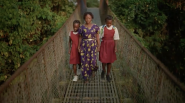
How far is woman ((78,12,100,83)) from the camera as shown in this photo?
118 inches

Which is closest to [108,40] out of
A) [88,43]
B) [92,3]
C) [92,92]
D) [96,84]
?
[88,43]

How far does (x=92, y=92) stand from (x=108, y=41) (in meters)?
1.02

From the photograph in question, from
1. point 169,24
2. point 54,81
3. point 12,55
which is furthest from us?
point 169,24

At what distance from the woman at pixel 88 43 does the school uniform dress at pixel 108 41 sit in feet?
0.43

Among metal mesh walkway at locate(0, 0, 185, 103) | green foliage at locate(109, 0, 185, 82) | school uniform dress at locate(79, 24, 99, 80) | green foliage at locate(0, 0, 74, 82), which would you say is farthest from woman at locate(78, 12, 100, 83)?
green foliage at locate(109, 0, 185, 82)

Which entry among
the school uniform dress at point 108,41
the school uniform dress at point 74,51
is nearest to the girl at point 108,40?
the school uniform dress at point 108,41

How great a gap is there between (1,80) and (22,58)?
0.94 m

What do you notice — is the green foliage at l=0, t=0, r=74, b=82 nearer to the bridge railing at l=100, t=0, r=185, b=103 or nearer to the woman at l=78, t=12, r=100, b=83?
the woman at l=78, t=12, r=100, b=83

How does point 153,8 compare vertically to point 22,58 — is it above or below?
above

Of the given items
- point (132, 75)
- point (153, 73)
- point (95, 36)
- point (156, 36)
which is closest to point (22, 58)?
point (95, 36)

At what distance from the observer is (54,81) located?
2982mm

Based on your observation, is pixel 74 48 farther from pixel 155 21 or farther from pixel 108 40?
pixel 155 21

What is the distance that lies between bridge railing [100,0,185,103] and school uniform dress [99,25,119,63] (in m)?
0.38

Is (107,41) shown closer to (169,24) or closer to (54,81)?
(54,81)
